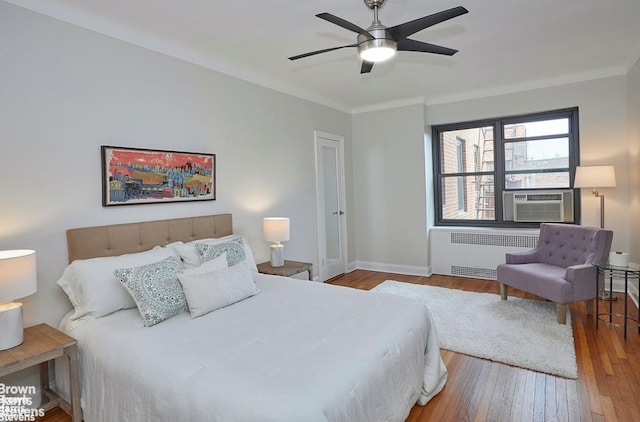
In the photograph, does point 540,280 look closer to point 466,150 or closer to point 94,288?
point 466,150

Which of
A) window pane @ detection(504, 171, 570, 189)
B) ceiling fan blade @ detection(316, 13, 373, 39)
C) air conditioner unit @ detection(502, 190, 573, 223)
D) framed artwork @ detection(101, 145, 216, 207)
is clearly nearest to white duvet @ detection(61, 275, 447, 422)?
framed artwork @ detection(101, 145, 216, 207)

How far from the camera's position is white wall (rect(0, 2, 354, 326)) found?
2.28 metres

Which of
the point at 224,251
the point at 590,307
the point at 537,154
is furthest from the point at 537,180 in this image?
the point at 224,251

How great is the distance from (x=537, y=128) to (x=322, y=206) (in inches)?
122

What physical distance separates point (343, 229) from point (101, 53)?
385 cm

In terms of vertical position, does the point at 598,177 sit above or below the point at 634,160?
below

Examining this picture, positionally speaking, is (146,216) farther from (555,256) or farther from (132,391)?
(555,256)

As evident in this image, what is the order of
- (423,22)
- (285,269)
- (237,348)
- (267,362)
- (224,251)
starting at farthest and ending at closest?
(285,269)
(224,251)
(423,22)
(237,348)
(267,362)

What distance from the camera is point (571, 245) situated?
12.5ft

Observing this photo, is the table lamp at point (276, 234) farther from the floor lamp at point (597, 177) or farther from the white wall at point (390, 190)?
the floor lamp at point (597, 177)

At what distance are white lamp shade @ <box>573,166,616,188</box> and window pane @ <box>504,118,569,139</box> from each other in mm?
893

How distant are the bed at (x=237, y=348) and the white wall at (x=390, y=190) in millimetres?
2962

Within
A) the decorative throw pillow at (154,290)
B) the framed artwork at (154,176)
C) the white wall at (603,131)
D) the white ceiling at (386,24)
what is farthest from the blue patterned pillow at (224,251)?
the white wall at (603,131)

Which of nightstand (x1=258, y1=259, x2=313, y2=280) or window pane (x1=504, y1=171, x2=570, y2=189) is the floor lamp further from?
nightstand (x1=258, y1=259, x2=313, y2=280)
